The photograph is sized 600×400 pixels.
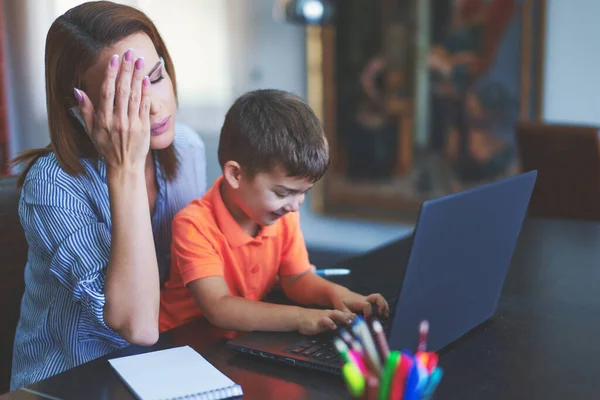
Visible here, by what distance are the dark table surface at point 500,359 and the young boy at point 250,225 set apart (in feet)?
0.26

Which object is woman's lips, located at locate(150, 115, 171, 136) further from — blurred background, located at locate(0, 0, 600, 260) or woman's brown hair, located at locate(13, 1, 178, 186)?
blurred background, located at locate(0, 0, 600, 260)

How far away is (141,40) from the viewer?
49.3 inches

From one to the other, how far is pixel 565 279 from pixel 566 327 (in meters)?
0.29

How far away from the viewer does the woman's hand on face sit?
1136 millimetres

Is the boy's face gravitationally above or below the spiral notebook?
above

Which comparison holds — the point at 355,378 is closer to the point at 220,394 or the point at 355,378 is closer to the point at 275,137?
the point at 220,394

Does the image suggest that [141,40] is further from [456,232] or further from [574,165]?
[574,165]

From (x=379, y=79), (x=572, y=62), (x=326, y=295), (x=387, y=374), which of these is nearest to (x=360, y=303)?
(x=326, y=295)

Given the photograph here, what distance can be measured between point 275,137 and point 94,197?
346mm

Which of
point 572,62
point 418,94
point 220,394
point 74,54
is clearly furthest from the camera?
point 418,94

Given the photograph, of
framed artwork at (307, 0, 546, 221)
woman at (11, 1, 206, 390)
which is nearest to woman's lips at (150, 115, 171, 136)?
woman at (11, 1, 206, 390)

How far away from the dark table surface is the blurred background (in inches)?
82.7

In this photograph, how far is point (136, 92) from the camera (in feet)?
3.76

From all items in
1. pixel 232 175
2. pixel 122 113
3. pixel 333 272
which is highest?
pixel 122 113
